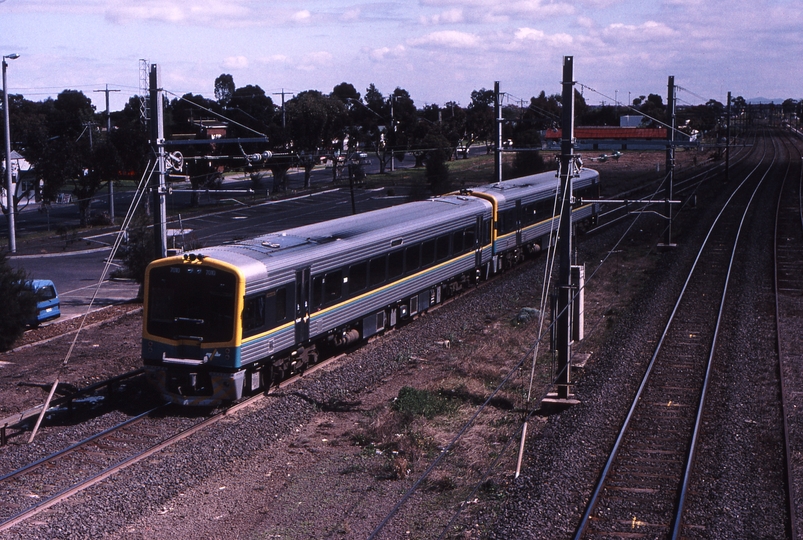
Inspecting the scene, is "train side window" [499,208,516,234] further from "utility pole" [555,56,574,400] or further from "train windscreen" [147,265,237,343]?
"train windscreen" [147,265,237,343]

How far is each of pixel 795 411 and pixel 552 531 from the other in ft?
22.9

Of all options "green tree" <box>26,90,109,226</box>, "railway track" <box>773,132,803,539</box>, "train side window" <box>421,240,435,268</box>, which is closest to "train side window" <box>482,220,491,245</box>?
"train side window" <box>421,240,435,268</box>

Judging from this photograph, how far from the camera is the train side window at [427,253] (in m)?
22.0

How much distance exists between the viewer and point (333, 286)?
17.3 metres

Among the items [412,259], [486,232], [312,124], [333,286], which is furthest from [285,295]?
[312,124]

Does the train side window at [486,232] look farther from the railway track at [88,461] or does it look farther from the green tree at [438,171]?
the green tree at [438,171]

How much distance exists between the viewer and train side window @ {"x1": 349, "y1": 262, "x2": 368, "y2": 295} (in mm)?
18122

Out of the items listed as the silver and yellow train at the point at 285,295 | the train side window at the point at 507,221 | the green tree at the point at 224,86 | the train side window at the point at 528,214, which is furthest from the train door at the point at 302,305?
the green tree at the point at 224,86

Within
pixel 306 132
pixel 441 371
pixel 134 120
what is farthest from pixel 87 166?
pixel 441 371

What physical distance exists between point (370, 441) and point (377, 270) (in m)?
6.75

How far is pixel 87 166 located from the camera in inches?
2087

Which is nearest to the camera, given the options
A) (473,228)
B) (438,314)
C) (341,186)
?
(438,314)

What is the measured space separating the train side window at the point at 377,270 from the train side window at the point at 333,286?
1605 millimetres

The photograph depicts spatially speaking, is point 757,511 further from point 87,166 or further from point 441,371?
point 87,166
